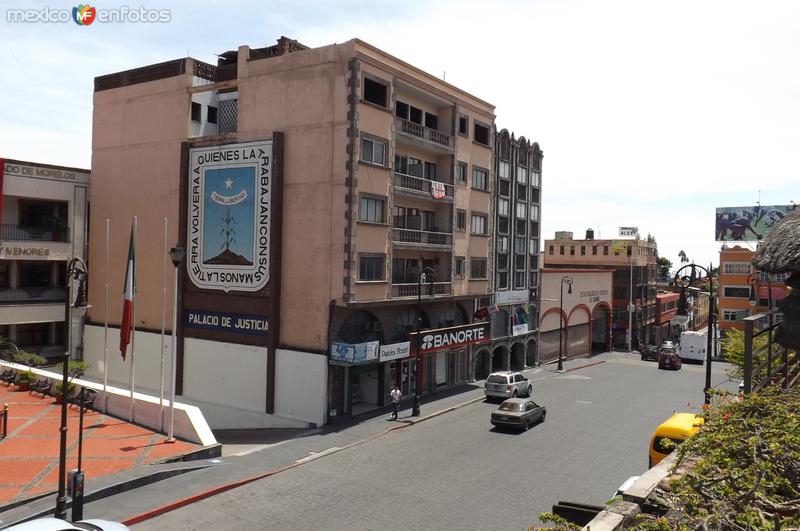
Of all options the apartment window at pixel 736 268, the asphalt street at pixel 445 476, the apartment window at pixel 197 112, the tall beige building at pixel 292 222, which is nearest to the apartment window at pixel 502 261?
the tall beige building at pixel 292 222

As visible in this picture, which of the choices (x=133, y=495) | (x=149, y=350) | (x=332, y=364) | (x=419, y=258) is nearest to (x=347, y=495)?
(x=133, y=495)

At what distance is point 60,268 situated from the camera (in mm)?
45188

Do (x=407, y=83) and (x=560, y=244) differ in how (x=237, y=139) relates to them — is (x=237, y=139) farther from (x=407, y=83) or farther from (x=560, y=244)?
(x=560, y=244)

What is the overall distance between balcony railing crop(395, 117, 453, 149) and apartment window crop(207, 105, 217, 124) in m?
13.7

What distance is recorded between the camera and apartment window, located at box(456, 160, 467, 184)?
4471cm

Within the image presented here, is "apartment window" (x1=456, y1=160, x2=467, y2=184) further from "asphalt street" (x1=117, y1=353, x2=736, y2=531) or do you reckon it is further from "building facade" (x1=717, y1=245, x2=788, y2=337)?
"building facade" (x1=717, y1=245, x2=788, y2=337)

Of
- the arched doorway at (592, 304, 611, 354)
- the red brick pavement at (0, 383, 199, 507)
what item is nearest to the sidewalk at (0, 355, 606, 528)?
the red brick pavement at (0, 383, 199, 507)

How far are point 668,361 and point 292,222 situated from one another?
139ft

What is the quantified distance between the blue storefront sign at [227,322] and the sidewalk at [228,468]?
19.8 feet

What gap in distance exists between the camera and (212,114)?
139ft

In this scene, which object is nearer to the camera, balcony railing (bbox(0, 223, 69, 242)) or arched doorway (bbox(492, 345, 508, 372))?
balcony railing (bbox(0, 223, 69, 242))

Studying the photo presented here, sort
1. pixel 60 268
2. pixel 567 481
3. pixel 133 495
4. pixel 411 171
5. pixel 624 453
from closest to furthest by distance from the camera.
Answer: pixel 133 495
pixel 567 481
pixel 624 453
pixel 411 171
pixel 60 268

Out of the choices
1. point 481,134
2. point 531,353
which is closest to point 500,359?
point 531,353

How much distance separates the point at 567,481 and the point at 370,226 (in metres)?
17.9
